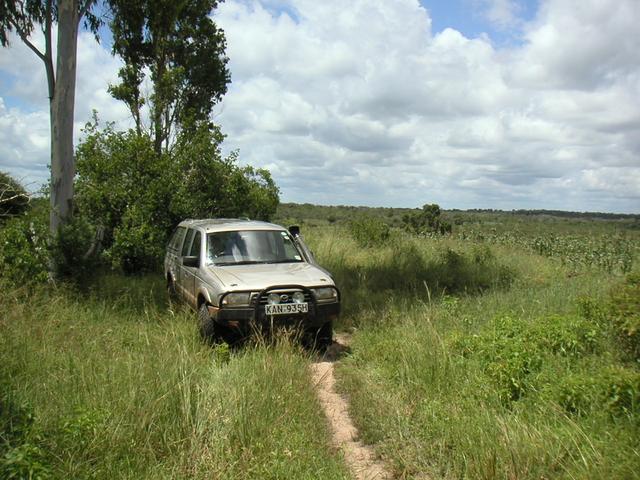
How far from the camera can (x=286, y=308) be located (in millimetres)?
6484

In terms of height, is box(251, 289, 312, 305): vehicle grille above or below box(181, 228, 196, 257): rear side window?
below

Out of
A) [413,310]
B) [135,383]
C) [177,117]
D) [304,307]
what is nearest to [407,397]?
[304,307]

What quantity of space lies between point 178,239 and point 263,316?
395 centimetres

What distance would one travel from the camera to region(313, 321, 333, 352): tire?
7.01m

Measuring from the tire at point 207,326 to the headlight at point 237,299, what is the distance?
355 mm

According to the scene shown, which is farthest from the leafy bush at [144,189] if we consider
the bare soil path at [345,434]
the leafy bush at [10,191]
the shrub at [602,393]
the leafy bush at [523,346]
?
the shrub at [602,393]

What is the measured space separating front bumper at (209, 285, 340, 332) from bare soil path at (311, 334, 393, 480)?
1.97 feet

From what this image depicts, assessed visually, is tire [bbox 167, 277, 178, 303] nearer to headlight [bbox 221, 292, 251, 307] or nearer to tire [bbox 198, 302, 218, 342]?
tire [bbox 198, 302, 218, 342]

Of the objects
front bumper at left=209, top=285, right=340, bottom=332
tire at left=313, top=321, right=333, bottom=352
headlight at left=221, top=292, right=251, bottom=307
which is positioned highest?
headlight at left=221, top=292, right=251, bottom=307

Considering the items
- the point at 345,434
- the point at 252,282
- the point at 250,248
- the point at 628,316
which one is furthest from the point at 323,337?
the point at 628,316

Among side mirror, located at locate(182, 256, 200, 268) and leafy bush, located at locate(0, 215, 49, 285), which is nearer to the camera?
side mirror, located at locate(182, 256, 200, 268)

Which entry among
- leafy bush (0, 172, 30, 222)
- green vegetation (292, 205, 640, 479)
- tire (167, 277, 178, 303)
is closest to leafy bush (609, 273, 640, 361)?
green vegetation (292, 205, 640, 479)

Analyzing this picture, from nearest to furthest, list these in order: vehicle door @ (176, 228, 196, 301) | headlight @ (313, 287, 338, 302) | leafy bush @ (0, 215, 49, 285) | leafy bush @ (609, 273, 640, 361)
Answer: leafy bush @ (609, 273, 640, 361)
headlight @ (313, 287, 338, 302)
leafy bush @ (0, 215, 49, 285)
vehicle door @ (176, 228, 196, 301)

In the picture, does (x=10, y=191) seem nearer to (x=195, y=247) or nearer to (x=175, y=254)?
(x=175, y=254)
